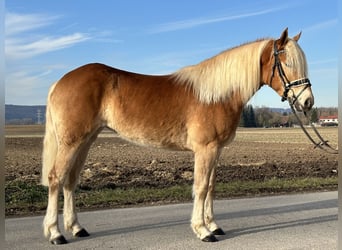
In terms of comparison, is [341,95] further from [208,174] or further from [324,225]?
[324,225]

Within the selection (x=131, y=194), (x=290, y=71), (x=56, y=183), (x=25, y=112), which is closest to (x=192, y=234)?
(x=56, y=183)

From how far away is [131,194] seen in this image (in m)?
8.18

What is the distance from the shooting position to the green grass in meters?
7.15

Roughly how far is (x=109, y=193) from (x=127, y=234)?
3406 mm

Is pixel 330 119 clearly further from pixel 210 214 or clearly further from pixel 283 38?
pixel 210 214

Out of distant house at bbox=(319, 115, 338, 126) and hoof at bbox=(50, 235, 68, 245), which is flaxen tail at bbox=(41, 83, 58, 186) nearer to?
hoof at bbox=(50, 235, 68, 245)

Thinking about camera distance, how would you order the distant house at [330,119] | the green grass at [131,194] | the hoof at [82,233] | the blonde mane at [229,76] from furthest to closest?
1. the green grass at [131,194]
2. the hoof at [82,233]
3. the blonde mane at [229,76]
4. the distant house at [330,119]

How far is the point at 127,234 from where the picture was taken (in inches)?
198

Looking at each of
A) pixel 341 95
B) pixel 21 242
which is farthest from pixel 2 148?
pixel 341 95

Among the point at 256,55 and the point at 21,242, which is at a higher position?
the point at 256,55

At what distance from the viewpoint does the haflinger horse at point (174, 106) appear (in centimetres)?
466

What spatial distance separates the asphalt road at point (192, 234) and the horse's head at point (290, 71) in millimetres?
1753

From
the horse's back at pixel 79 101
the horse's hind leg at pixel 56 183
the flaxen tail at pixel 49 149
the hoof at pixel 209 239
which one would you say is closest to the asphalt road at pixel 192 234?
the hoof at pixel 209 239

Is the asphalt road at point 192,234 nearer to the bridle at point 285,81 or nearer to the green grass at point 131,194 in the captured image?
the green grass at point 131,194
